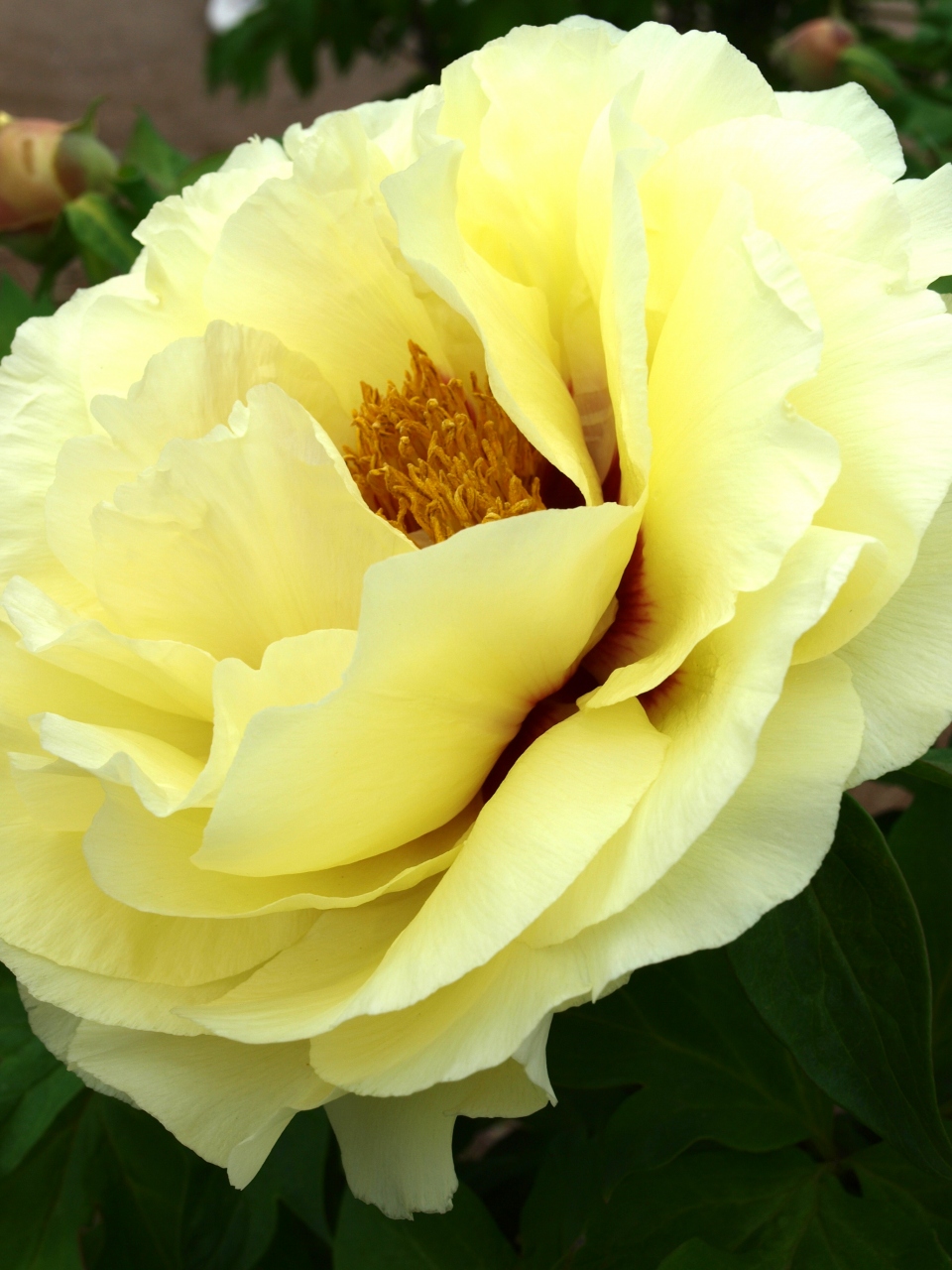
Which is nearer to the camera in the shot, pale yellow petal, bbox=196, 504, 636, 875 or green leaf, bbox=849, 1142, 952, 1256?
pale yellow petal, bbox=196, 504, 636, 875

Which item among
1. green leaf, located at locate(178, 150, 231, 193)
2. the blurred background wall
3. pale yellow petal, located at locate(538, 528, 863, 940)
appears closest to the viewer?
pale yellow petal, located at locate(538, 528, 863, 940)

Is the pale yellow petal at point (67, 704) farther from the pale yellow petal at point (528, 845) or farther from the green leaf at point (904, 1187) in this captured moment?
the green leaf at point (904, 1187)

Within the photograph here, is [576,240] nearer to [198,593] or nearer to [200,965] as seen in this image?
[198,593]

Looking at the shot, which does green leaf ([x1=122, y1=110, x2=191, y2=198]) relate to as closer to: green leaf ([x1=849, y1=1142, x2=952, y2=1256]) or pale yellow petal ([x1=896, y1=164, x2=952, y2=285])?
pale yellow petal ([x1=896, y1=164, x2=952, y2=285])

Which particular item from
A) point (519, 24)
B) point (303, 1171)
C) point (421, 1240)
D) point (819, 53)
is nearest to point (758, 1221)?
point (421, 1240)

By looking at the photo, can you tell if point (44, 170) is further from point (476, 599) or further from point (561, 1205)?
point (561, 1205)

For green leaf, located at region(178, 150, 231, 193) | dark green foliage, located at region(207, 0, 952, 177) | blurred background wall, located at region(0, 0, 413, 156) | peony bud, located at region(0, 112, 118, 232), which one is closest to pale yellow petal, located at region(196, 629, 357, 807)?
green leaf, located at region(178, 150, 231, 193)

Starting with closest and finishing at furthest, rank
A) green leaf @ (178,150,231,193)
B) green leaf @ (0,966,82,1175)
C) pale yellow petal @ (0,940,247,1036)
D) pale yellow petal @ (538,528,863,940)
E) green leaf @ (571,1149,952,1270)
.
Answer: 1. pale yellow petal @ (538,528,863,940)
2. pale yellow petal @ (0,940,247,1036)
3. green leaf @ (571,1149,952,1270)
4. green leaf @ (0,966,82,1175)
5. green leaf @ (178,150,231,193)
